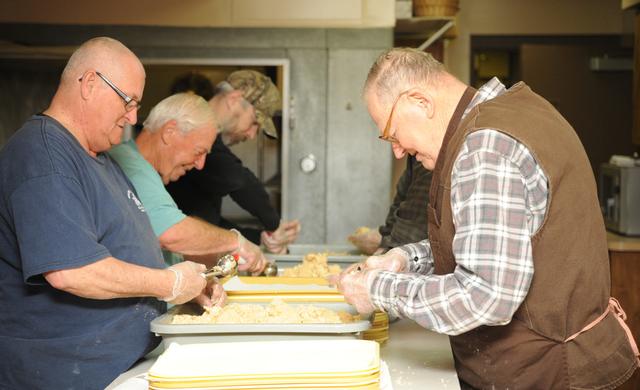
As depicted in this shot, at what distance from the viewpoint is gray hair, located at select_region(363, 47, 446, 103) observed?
6.92 feet

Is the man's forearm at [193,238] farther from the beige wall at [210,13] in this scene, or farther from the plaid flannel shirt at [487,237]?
the beige wall at [210,13]

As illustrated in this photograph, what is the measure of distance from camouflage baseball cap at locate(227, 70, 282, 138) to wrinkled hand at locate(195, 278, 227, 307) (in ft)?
7.03

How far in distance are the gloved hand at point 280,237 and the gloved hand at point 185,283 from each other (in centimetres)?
190

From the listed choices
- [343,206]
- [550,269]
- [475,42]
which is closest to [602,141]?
[475,42]

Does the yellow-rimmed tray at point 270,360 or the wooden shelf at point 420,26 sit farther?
the wooden shelf at point 420,26

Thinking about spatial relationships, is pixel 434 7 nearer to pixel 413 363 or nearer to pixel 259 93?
pixel 259 93

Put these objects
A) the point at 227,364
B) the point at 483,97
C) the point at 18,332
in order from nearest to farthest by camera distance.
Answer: the point at 227,364 → the point at 483,97 → the point at 18,332

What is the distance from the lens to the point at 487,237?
182 cm

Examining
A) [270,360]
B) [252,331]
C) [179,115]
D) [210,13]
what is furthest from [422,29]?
[270,360]

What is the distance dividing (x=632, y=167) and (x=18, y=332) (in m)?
4.38

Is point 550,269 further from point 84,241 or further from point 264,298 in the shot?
point 84,241

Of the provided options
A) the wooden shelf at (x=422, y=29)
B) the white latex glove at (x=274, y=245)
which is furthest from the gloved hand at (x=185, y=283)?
the wooden shelf at (x=422, y=29)

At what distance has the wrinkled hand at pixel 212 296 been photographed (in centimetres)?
247

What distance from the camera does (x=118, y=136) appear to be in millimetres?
2514
